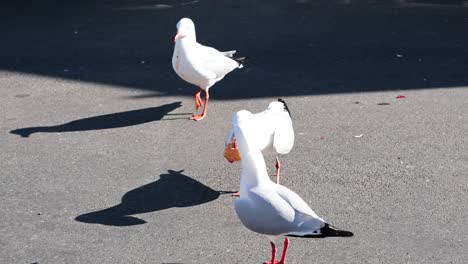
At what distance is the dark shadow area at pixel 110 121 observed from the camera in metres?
7.51

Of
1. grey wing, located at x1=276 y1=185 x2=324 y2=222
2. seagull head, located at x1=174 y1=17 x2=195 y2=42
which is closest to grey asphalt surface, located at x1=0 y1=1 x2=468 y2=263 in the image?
grey wing, located at x1=276 y1=185 x2=324 y2=222

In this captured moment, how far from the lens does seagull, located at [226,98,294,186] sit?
5848 millimetres

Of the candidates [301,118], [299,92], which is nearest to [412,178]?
[301,118]

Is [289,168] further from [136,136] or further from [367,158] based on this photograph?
[136,136]

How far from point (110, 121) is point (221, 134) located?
3.52ft

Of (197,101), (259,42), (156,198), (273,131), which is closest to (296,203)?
(273,131)

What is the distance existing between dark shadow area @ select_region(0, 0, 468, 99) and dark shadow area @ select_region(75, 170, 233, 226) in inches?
84.1

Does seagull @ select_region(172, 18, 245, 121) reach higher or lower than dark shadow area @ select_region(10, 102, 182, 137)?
higher

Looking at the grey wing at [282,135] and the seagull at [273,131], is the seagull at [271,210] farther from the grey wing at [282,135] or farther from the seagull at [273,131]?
the grey wing at [282,135]

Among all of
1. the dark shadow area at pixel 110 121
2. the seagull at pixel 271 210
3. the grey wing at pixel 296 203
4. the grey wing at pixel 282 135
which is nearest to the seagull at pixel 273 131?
the grey wing at pixel 282 135

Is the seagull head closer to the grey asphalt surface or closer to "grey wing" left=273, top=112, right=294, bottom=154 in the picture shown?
the grey asphalt surface

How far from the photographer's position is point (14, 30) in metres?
10.9

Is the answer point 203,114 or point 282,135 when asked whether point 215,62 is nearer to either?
point 203,114

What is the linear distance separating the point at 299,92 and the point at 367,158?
1806mm
